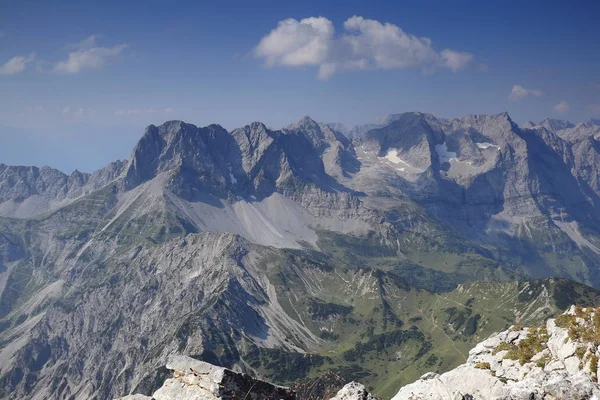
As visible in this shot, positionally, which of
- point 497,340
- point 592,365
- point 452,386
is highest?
point 592,365

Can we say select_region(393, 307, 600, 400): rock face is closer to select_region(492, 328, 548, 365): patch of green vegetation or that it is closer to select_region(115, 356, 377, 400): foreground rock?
select_region(492, 328, 548, 365): patch of green vegetation

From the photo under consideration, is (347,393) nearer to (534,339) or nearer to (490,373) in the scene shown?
(490,373)

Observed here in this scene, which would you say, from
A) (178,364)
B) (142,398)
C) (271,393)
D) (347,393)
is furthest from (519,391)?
(142,398)

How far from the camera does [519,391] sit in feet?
67.8

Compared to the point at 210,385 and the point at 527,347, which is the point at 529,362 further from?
the point at 210,385

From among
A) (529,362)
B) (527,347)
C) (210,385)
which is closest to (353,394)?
(210,385)

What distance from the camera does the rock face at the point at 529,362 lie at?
27375 millimetres

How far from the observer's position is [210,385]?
19609 millimetres

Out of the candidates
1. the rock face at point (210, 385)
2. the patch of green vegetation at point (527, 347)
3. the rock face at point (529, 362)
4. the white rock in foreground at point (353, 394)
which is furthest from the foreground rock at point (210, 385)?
the patch of green vegetation at point (527, 347)

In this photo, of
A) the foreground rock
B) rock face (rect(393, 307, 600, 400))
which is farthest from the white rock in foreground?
rock face (rect(393, 307, 600, 400))

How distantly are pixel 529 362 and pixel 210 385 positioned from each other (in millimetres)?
24195

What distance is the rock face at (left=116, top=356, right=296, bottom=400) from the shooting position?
63.2ft

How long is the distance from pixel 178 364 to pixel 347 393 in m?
8.86

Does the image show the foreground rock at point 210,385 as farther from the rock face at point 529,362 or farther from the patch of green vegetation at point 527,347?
the patch of green vegetation at point 527,347
